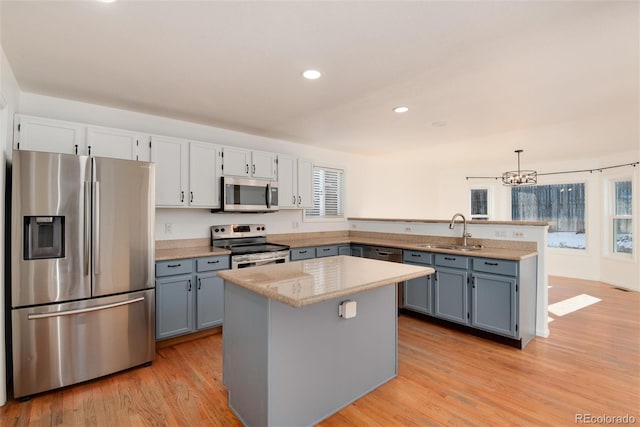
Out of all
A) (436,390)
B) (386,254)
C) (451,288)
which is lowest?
(436,390)

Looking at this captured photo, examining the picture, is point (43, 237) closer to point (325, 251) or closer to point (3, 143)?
point (3, 143)

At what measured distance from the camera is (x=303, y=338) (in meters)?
1.93

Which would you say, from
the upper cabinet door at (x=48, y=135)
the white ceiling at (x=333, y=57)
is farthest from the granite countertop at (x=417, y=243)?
the upper cabinet door at (x=48, y=135)

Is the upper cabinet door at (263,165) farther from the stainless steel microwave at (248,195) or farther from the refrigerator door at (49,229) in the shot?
the refrigerator door at (49,229)

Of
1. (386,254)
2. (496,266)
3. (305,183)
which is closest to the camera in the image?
(496,266)

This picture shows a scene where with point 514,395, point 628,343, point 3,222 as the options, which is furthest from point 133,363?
point 628,343

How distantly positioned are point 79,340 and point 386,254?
129 inches

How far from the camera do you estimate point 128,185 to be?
8.68 ft

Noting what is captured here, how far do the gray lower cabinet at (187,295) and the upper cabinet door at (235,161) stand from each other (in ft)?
3.51

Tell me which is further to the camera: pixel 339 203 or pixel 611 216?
pixel 611 216

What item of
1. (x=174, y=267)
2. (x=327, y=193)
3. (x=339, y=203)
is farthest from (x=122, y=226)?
(x=339, y=203)

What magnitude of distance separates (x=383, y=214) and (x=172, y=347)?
4515 mm

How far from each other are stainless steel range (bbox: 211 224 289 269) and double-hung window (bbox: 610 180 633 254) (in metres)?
6.25

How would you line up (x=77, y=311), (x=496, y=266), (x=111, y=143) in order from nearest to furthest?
(x=77, y=311)
(x=111, y=143)
(x=496, y=266)
